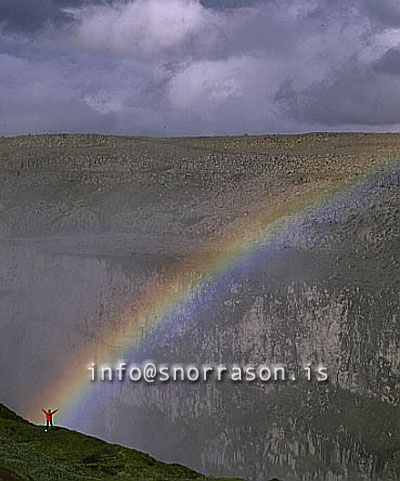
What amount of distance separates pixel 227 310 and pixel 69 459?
9702mm

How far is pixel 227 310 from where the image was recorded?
25.5 m

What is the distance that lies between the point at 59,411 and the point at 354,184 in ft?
55.3

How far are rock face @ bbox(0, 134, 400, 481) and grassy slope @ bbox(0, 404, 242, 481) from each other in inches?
155

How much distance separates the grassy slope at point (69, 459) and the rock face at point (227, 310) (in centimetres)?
393

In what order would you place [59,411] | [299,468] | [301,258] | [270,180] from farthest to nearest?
[270,180], [301,258], [59,411], [299,468]

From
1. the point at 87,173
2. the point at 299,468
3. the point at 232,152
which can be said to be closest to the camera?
the point at 299,468

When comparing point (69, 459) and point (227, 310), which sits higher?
point (227, 310)

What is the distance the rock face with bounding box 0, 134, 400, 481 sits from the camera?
21.3 meters

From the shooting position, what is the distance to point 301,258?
27.3 metres

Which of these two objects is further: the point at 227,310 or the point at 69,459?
the point at 227,310

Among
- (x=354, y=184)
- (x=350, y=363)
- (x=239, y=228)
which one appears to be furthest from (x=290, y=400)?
(x=354, y=184)

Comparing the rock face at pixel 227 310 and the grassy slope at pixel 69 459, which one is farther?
the rock face at pixel 227 310

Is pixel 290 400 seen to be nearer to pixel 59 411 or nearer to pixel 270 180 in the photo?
pixel 59 411

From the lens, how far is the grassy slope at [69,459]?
47.7 ft
